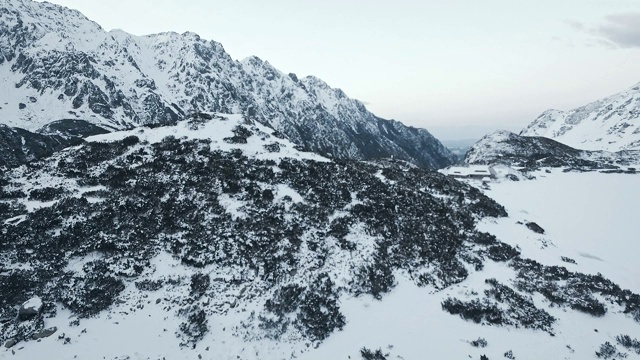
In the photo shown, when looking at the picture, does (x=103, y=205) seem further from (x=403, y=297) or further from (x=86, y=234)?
(x=403, y=297)

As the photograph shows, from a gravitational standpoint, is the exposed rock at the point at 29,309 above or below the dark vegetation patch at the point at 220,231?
below

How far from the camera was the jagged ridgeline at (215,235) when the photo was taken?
2294 centimetres

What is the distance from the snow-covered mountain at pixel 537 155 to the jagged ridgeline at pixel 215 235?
301ft

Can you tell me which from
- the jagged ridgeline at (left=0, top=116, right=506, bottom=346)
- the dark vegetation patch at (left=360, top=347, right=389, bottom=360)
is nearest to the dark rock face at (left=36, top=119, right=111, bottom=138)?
the jagged ridgeline at (left=0, top=116, right=506, bottom=346)

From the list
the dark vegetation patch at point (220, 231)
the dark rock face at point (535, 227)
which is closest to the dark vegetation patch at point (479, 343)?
the dark vegetation patch at point (220, 231)

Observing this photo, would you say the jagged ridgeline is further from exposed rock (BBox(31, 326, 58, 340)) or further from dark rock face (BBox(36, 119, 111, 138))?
dark rock face (BBox(36, 119, 111, 138))

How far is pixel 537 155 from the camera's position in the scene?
13525 centimetres

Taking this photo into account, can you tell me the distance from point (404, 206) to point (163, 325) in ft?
85.4

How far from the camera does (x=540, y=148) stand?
146375 millimetres

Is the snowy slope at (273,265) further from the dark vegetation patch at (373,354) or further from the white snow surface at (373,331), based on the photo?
the dark vegetation patch at (373,354)

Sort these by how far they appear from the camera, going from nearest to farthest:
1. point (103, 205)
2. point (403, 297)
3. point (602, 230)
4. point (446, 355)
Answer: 1. point (446, 355)
2. point (403, 297)
3. point (103, 205)
4. point (602, 230)

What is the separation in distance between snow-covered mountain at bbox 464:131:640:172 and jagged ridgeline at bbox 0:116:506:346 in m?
91.6

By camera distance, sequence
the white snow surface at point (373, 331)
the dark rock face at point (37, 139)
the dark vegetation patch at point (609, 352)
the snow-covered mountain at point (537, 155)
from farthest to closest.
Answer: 1. the snow-covered mountain at point (537, 155)
2. the dark rock face at point (37, 139)
3. the white snow surface at point (373, 331)
4. the dark vegetation patch at point (609, 352)

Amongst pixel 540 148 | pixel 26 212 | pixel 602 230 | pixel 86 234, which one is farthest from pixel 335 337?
pixel 540 148
